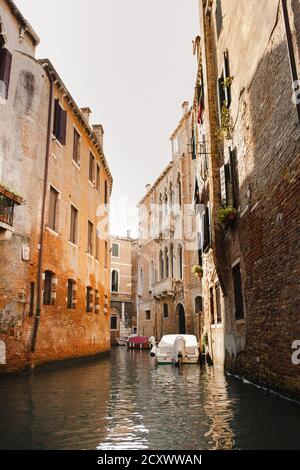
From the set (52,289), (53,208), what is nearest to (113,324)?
(52,289)

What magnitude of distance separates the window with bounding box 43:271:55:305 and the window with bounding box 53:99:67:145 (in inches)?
178

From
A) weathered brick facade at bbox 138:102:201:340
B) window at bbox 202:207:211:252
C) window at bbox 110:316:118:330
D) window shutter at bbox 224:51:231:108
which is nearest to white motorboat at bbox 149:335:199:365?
window at bbox 202:207:211:252

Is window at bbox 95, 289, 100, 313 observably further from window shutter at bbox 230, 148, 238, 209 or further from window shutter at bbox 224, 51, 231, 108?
window shutter at bbox 224, 51, 231, 108

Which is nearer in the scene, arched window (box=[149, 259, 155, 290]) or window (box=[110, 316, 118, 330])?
arched window (box=[149, 259, 155, 290])

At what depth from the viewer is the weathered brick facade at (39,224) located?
978cm

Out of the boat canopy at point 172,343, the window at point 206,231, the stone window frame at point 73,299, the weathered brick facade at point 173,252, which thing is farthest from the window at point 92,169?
the boat canopy at point 172,343

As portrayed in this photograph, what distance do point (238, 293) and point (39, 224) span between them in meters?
5.83

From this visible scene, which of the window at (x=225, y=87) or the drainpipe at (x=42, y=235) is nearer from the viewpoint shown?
the window at (x=225, y=87)

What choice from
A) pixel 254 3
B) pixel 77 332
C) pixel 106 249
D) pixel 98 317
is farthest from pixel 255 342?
pixel 106 249

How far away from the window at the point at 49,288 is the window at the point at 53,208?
1.50m

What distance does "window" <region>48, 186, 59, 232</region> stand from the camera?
1249 cm

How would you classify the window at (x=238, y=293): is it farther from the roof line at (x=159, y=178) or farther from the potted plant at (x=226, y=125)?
the roof line at (x=159, y=178)

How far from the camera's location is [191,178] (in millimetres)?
25016

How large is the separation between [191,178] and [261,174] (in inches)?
703
